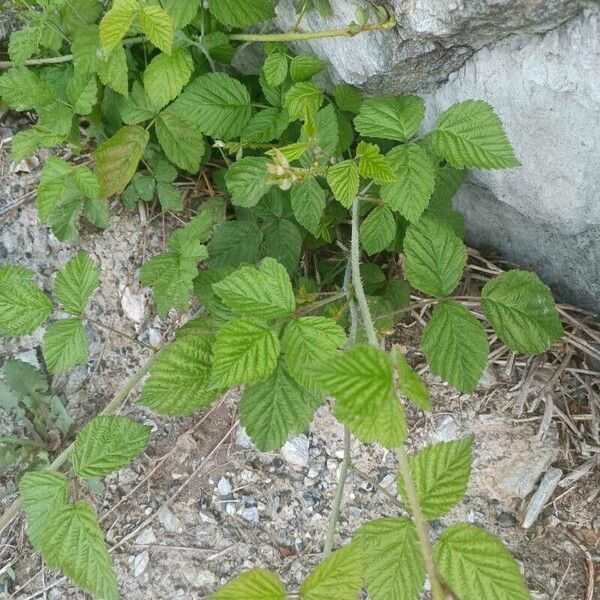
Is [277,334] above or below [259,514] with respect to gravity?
above

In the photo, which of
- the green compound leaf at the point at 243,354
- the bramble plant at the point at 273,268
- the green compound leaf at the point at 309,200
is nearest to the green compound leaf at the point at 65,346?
the bramble plant at the point at 273,268

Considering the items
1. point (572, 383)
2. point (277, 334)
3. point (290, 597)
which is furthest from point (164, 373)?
point (572, 383)

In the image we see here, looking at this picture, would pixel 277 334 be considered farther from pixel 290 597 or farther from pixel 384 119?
pixel 384 119

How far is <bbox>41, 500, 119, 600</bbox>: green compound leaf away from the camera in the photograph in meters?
1.18

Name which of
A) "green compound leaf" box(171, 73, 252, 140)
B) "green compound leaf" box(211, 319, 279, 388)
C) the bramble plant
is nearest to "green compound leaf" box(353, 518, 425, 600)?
the bramble plant

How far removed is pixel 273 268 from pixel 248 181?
45 centimetres

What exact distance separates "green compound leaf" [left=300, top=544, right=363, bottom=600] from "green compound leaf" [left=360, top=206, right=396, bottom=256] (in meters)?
0.73

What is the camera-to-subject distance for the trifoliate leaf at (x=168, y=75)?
150cm

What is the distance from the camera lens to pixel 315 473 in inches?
63.9

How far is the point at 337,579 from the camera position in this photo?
0.92 m

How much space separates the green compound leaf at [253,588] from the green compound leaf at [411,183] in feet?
2.34

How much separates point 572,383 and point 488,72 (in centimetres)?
77

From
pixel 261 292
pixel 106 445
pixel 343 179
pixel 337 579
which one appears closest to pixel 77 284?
pixel 106 445

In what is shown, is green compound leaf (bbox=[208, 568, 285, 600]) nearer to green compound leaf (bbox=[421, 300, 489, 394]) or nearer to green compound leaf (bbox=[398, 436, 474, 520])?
green compound leaf (bbox=[398, 436, 474, 520])
